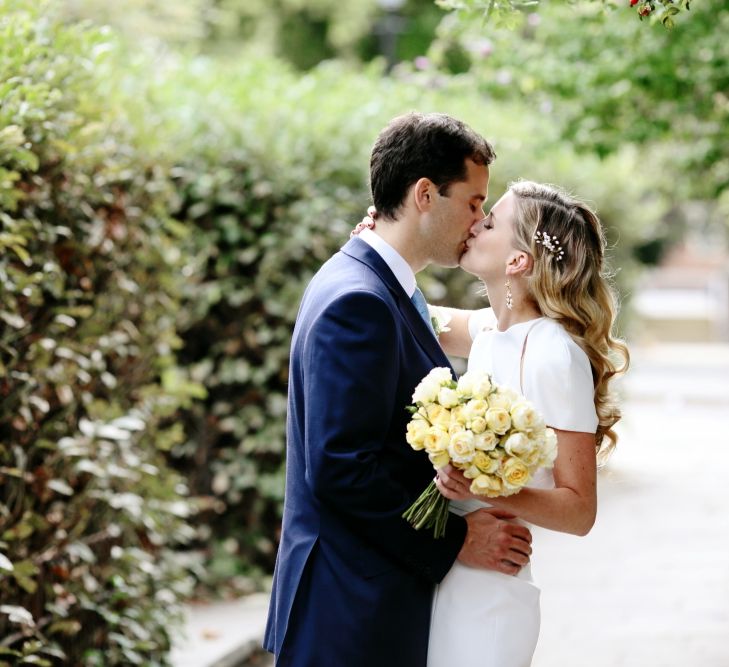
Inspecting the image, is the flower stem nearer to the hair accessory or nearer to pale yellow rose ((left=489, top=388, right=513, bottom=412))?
pale yellow rose ((left=489, top=388, right=513, bottom=412))

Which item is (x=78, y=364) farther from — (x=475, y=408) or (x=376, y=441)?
(x=475, y=408)

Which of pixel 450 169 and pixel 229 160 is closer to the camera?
pixel 450 169

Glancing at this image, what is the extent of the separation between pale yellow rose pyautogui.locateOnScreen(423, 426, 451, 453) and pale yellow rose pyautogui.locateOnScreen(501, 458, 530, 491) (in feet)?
0.49

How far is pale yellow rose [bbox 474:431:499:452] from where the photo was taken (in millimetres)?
2713

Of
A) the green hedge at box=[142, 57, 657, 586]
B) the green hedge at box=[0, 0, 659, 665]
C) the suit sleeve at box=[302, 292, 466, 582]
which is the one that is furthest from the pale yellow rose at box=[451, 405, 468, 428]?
the green hedge at box=[142, 57, 657, 586]

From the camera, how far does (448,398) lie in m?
2.76

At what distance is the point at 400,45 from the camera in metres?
31.7

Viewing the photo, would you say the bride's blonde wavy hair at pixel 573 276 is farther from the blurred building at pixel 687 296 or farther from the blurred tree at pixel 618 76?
the blurred building at pixel 687 296

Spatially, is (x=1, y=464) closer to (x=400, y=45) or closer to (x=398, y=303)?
(x=398, y=303)

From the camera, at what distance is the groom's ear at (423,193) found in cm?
308

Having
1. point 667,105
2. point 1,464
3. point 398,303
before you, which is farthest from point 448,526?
point 667,105

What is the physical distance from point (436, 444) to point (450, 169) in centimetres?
80

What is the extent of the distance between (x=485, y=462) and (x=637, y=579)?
19.7 feet

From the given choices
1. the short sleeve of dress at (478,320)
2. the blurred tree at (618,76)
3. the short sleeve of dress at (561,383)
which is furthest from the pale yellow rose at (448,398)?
the blurred tree at (618,76)
